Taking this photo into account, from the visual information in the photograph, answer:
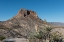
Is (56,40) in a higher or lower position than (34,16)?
lower

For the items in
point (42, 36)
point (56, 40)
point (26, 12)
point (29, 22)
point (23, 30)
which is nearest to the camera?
point (42, 36)

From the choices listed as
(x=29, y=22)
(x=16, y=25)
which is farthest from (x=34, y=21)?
(x=16, y=25)

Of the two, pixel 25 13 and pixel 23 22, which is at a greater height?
pixel 25 13

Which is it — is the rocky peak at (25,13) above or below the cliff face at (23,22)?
above

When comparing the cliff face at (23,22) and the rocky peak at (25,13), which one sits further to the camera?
the rocky peak at (25,13)

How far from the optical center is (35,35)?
85.1ft

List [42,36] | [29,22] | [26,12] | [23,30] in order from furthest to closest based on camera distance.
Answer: [26,12] < [29,22] < [23,30] < [42,36]

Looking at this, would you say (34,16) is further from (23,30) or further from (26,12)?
(23,30)

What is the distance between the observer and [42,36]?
25938 mm

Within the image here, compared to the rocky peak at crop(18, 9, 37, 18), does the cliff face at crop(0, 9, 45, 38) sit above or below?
below

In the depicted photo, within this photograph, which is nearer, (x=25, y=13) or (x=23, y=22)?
(x=23, y=22)

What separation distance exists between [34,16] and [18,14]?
9208mm

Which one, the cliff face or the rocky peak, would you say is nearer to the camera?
the cliff face

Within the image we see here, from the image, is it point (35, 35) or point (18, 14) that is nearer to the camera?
point (35, 35)
